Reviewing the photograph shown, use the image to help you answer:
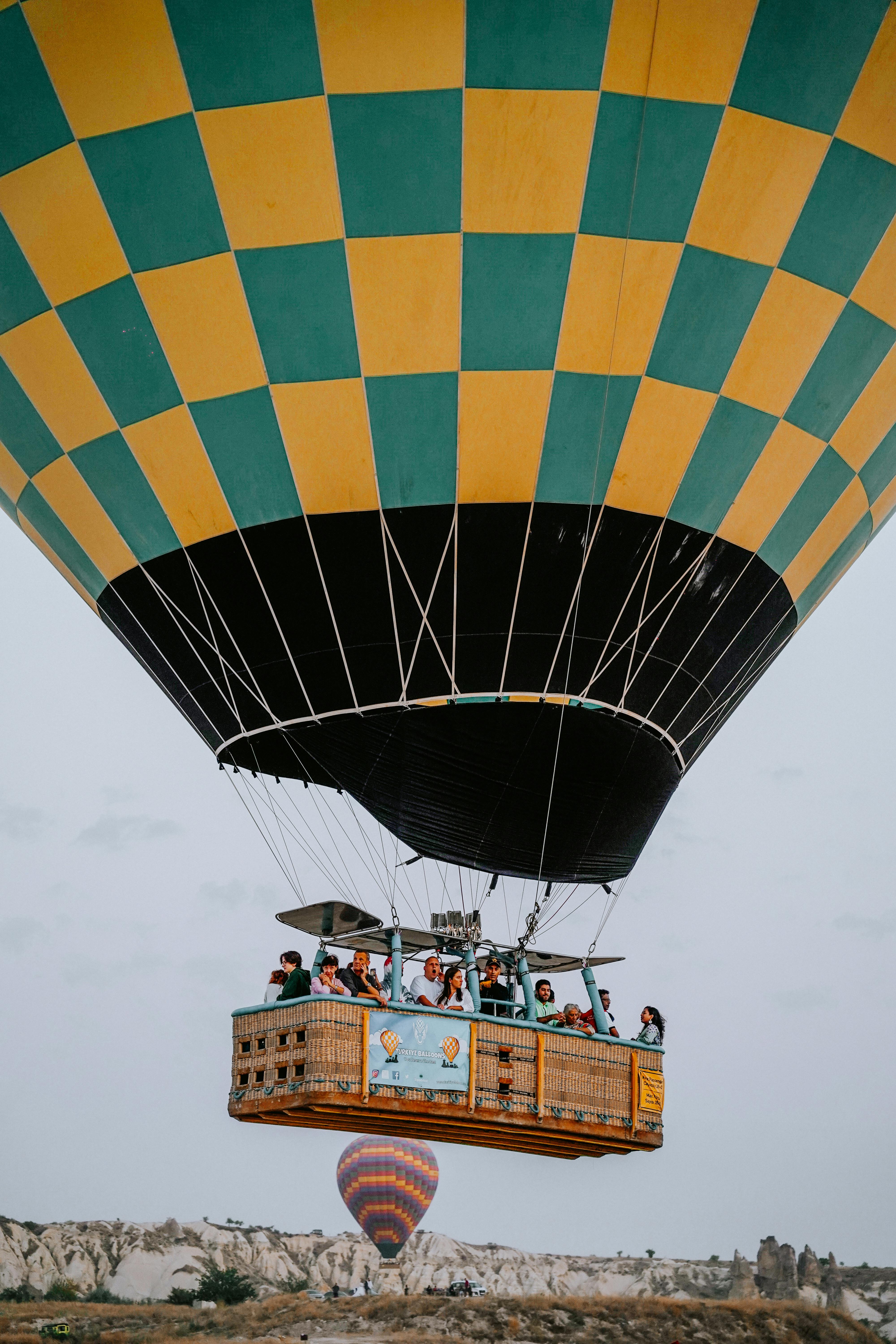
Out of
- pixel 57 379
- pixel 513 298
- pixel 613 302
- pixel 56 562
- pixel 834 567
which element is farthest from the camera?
pixel 834 567

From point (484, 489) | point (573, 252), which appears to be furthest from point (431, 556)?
point (573, 252)

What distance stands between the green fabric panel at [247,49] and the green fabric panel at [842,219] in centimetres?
279

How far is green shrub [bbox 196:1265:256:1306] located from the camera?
34531mm

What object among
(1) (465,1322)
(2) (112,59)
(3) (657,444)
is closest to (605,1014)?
(3) (657,444)

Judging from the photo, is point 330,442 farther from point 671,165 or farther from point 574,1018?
point 574,1018

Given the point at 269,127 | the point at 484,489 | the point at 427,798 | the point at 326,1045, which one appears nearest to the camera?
the point at 326,1045

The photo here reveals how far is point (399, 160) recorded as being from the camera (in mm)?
7801

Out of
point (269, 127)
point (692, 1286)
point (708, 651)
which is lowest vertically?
point (692, 1286)

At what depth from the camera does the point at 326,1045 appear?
699cm

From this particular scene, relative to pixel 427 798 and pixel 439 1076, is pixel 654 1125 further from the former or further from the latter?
pixel 427 798

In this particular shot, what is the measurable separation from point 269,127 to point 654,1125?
567cm

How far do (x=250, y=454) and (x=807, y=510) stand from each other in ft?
11.4

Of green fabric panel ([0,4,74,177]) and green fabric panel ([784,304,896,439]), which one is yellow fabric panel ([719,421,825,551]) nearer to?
green fabric panel ([784,304,896,439])

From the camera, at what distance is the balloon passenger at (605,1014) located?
27.0 feet
